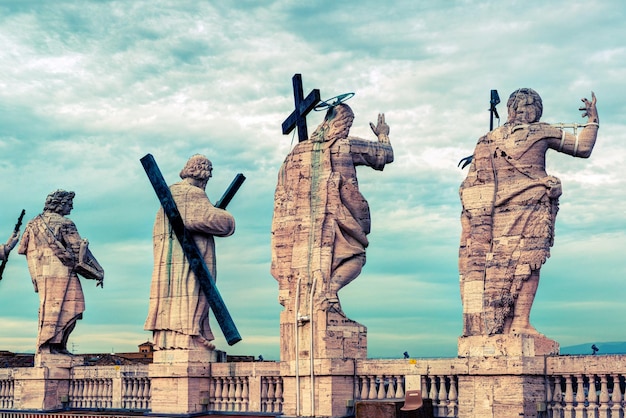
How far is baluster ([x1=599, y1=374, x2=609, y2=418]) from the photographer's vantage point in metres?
14.3

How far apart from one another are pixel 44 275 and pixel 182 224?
4244 mm

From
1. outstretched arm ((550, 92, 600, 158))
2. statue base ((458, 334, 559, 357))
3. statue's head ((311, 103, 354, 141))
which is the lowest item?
statue base ((458, 334, 559, 357))

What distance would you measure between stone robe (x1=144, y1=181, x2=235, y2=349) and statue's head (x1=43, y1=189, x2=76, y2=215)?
11.0 feet

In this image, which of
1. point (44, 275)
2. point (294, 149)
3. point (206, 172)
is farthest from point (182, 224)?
point (44, 275)

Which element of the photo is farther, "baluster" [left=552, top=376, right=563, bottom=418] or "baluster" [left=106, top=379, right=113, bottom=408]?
"baluster" [left=106, top=379, right=113, bottom=408]

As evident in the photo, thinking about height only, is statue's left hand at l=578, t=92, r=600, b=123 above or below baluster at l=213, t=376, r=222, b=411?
above

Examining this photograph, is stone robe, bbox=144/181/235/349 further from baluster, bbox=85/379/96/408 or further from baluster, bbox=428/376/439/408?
baluster, bbox=428/376/439/408

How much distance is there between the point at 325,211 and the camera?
17906 millimetres

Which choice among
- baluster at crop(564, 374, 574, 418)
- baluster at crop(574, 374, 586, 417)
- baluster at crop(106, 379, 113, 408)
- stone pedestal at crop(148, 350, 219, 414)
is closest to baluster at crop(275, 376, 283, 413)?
stone pedestal at crop(148, 350, 219, 414)

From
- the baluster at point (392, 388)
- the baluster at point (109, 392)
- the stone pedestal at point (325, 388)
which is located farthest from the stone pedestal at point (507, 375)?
the baluster at point (109, 392)

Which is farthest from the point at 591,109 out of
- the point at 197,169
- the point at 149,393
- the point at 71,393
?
the point at 71,393

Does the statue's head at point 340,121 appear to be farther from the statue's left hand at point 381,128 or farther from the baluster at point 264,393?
the baluster at point 264,393

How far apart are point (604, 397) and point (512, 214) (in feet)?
10.1

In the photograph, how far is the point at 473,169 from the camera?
16312 mm
